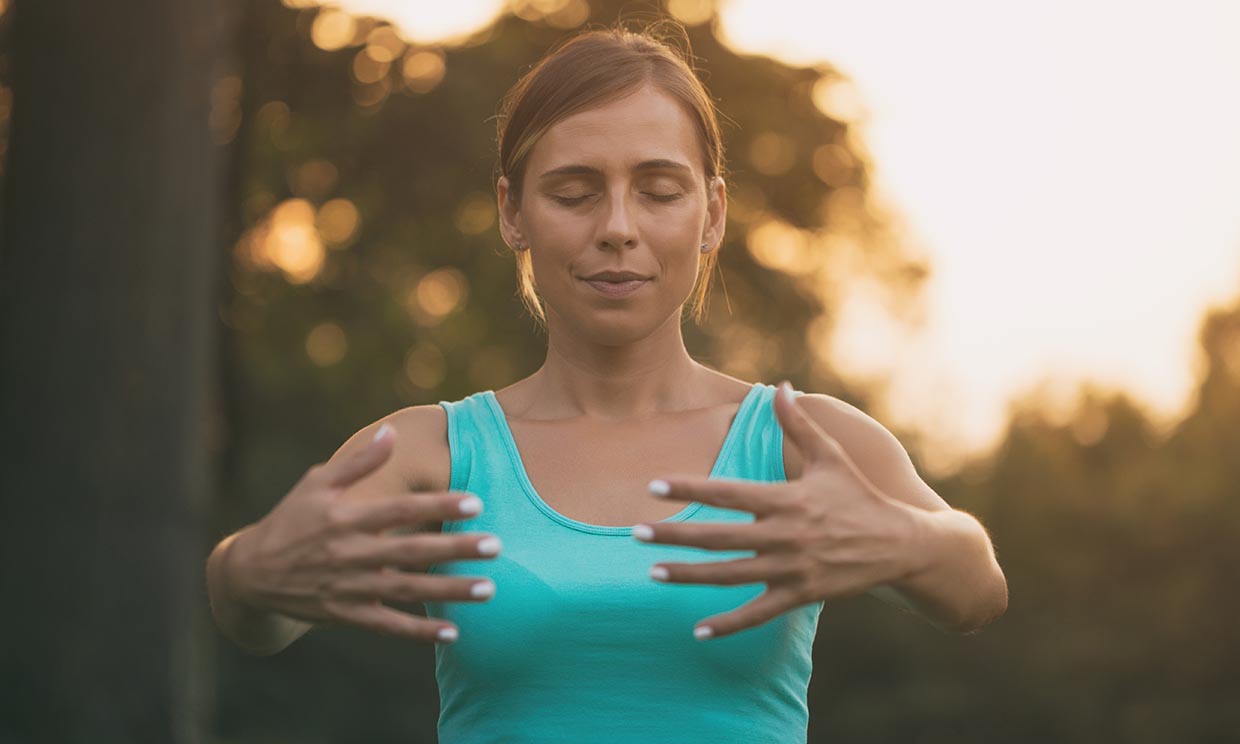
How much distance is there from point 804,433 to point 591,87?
2.98 ft

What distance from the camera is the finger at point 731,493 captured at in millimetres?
2197

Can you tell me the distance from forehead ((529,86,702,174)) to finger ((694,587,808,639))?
3.12ft

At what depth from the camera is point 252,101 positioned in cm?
1527

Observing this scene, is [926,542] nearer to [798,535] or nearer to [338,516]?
[798,535]

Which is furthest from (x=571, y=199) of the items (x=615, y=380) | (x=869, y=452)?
(x=869, y=452)

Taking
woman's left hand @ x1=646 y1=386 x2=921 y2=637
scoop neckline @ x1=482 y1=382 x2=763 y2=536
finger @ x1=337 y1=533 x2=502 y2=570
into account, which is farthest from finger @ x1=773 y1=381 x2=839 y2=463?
finger @ x1=337 y1=533 x2=502 y2=570

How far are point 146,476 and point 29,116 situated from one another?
2167mm

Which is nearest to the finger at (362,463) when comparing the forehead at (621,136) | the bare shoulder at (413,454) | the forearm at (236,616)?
the forearm at (236,616)

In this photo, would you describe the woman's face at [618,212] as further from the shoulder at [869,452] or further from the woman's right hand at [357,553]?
the woman's right hand at [357,553]

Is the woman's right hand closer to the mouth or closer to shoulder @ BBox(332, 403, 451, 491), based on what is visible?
shoulder @ BBox(332, 403, 451, 491)

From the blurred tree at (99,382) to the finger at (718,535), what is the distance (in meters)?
6.94

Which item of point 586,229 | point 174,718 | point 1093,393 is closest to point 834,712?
point 1093,393

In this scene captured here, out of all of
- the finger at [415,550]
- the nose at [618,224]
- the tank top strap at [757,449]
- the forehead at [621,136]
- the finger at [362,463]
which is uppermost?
the forehead at [621,136]

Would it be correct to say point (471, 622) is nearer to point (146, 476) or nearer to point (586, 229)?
point (586, 229)
